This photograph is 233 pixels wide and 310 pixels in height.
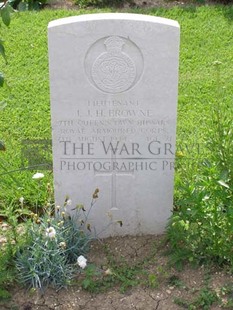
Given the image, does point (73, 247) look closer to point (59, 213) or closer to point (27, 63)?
point (59, 213)

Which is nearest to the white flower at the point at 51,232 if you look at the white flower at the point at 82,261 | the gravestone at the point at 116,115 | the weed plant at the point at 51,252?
the weed plant at the point at 51,252

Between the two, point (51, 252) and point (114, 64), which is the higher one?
point (114, 64)

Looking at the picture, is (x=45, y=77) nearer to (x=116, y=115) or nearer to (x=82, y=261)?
(x=116, y=115)

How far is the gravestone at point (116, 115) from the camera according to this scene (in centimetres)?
420

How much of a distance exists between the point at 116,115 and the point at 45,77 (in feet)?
8.28

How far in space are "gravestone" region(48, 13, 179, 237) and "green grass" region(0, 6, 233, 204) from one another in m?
0.62

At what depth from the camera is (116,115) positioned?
14.4 ft

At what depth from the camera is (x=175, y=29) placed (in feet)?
13.7

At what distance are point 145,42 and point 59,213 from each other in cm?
114

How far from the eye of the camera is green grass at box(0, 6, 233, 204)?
5605 mm

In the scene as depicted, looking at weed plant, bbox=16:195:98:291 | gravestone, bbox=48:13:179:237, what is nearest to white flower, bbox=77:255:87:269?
weed plant, bbox=16:195:98:291

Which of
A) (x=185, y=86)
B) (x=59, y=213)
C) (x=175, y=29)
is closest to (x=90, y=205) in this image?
(x=59, y=213)

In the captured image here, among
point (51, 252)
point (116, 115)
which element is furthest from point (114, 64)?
point (51, 252)

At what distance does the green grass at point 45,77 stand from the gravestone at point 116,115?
625mm
